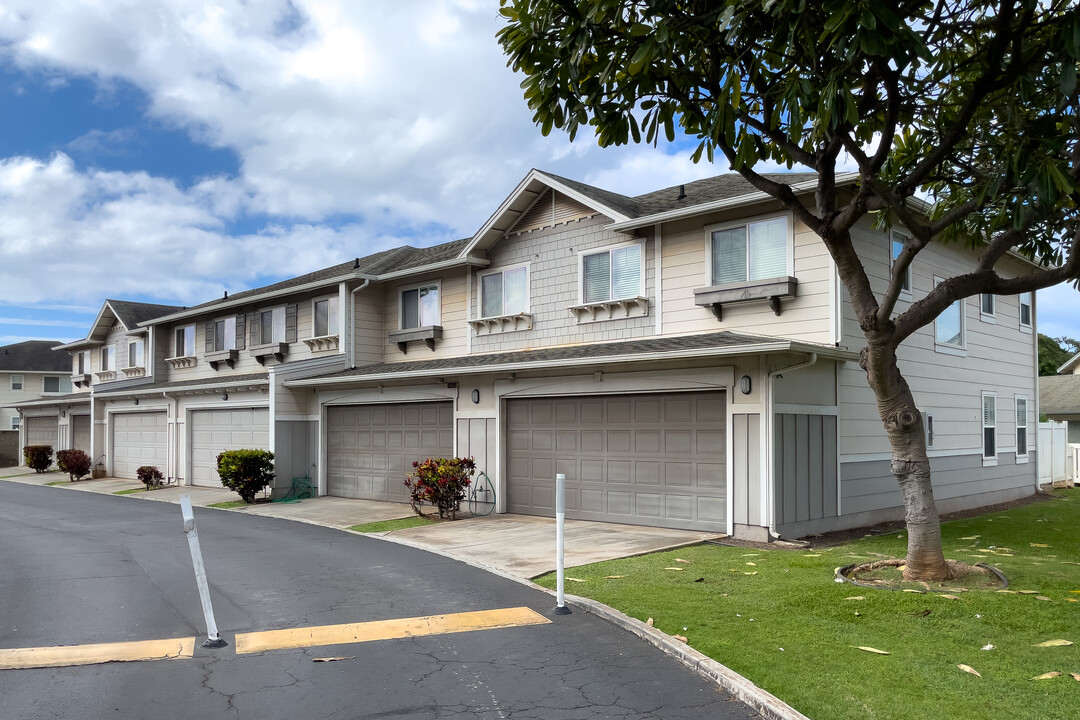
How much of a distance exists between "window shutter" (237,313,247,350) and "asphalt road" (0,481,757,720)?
1354cm

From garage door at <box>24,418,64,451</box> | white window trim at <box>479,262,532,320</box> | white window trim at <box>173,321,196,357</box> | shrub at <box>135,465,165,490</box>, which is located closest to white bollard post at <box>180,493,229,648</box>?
white window trim at <box>479,262,532,320</box>

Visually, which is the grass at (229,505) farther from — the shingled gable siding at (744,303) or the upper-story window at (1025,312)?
the upper-story window at (1025,312)

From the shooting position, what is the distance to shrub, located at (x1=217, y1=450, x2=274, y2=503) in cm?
2017

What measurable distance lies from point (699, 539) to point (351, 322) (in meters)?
12.1

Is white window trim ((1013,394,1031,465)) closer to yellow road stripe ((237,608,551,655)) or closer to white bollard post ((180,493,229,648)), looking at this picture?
yellow road stripe ((237,608,551,655))

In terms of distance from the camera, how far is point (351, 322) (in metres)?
21.8

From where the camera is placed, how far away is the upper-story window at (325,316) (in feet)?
74.6

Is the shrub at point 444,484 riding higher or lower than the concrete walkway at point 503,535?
higher

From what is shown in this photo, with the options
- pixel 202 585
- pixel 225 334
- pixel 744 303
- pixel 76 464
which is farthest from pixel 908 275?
pixel 76 464

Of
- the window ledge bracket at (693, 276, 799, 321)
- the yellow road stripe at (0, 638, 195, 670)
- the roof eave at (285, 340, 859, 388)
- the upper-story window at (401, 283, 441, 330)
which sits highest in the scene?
the upper-story window at (401, 283, 441, 330)

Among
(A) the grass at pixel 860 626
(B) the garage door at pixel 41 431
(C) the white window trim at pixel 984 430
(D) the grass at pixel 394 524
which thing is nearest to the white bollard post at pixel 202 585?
(A) the grass at pixel 860 626

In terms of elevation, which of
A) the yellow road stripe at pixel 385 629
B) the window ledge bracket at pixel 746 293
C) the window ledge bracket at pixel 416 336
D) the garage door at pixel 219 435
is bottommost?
the yellow road stripe at pixel 385 629

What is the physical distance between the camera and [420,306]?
21250 mm

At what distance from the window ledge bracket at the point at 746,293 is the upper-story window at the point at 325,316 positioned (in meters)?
11.4
